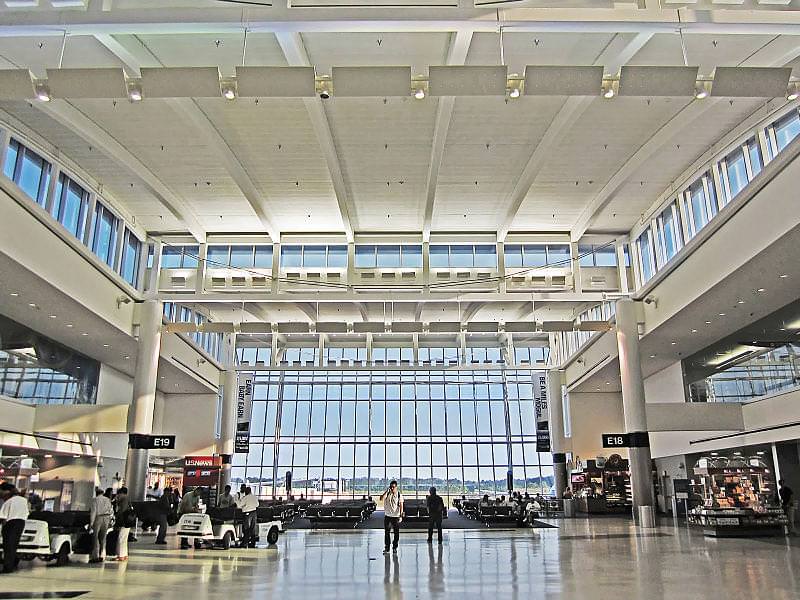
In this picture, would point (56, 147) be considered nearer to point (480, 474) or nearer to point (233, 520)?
point (233, 520)

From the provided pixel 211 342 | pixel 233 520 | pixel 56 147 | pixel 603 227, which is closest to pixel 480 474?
pixel 211 342

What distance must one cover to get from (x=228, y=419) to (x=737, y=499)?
23571mm

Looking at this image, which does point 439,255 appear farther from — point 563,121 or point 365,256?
point 563,121

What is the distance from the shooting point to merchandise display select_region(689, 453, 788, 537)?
15383mm

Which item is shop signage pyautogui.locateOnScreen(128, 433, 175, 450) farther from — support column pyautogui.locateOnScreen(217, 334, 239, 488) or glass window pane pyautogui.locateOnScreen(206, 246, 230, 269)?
support column pyautogui.locateOnScreen(217, 334, 239, 488)

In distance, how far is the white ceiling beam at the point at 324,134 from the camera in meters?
12.1

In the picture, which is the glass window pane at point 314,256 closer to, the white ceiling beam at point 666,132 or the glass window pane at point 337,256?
the glass window pane at point 337,256

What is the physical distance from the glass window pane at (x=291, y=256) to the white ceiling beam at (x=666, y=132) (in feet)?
32.2

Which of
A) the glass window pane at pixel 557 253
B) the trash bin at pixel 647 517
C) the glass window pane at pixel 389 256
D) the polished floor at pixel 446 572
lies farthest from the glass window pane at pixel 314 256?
the trash bin at pixel 647 517

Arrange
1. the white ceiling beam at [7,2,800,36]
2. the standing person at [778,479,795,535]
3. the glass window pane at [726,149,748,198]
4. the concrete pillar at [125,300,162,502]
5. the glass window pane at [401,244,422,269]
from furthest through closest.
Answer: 1. the glass window pane at [401,244,422,269]
2. the concrete pillar at [125,300,162,502]
3. the standing person at [778,479,795,535]
4. the glass window pane at [726,149,748,198]
5. the white ceiling beam at [7,2,800,36]

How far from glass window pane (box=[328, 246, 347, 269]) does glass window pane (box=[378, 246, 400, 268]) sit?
131 cm

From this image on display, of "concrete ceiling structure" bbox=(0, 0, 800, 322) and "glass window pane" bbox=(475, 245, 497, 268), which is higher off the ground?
"concrete ceiling structure" bbox=(0, 0, 800, 322)

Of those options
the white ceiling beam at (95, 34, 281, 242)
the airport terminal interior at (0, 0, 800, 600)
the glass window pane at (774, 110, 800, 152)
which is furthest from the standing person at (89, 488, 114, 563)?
the glass window pane at (774, 110, 800, 152)

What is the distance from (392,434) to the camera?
38.4 meters
